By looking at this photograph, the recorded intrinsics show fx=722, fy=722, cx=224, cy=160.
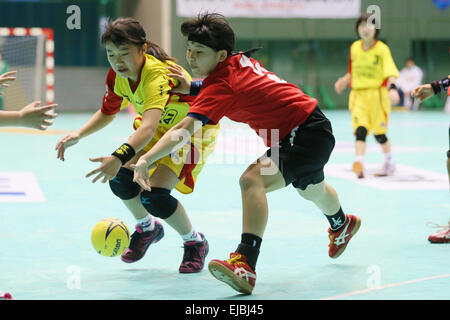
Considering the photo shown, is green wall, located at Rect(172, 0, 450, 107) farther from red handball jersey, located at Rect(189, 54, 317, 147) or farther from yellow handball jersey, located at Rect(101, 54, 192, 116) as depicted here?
red handball jersey, located at Rect(189, 54, 317, 147)

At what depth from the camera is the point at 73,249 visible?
5.46m

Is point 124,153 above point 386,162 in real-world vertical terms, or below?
above

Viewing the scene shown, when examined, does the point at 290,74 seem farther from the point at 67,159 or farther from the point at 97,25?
the point at 67,159

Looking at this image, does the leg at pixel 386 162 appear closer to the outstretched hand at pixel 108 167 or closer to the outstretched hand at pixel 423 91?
the outstretched hand at pixel 423 91

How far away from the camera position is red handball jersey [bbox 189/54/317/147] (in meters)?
4.23

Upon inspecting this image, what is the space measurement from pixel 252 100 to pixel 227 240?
68.1 inches

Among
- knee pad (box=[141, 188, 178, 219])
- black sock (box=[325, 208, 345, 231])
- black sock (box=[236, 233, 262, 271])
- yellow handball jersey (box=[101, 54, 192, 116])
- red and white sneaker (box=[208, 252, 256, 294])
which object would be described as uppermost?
yellow handball jersey (box=[101, 54, 192, 116])

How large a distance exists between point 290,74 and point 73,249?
2250 cm

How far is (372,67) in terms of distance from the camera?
9.77 metres

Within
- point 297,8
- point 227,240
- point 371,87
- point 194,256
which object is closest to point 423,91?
point 227,240

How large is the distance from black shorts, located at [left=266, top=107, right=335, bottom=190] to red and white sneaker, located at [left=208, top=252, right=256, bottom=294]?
60 cm

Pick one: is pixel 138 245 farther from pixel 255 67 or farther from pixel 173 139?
pixel 255 67

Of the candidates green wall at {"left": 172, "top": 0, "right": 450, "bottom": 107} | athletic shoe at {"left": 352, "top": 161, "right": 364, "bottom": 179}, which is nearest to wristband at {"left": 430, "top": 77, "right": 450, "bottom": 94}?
athletic shoe at {"left": 352, "top": 161, "right": 364, "bottom": 179}
